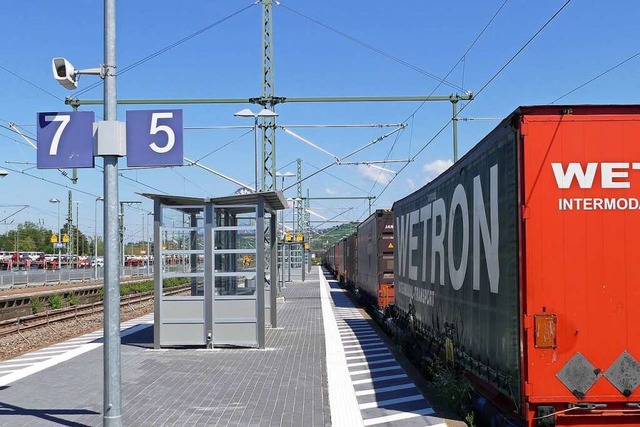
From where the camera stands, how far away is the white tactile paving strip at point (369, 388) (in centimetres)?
832

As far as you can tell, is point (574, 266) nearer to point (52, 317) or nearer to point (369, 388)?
point (369, 388)

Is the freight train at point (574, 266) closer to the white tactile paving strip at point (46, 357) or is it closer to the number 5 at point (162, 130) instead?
the number 5 at point (162, 130)

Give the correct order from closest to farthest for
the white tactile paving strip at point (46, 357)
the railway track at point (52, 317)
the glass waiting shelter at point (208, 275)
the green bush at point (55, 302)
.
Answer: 1. the white tactile paving strip at point (46, 357)
2. the glass waiting shelter at point (208, 275)
3. the railway track at point (52, 317)
4. the green bush at point (55, 302)

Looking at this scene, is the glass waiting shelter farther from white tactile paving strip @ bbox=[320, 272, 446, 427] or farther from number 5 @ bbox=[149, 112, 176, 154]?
number 5 @ bbox=[149, 112, 176, 154]

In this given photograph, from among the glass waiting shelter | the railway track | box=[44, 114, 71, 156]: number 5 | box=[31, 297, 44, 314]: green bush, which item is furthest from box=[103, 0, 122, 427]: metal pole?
box=[31, 297, 44, 314]: green bush

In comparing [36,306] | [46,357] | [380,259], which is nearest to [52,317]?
[36,306]

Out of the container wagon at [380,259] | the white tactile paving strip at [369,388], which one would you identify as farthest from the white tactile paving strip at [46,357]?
the container wagon at [380,259]

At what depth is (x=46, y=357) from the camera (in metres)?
13.7

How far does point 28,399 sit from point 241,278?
5530 mm

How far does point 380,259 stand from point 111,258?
13945 mm

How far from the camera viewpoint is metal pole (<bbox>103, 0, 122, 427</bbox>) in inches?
282

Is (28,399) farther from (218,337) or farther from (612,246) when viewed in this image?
(612,246)

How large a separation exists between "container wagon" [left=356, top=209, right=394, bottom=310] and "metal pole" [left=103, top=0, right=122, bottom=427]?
12762mm

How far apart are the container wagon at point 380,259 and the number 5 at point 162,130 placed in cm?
1267
